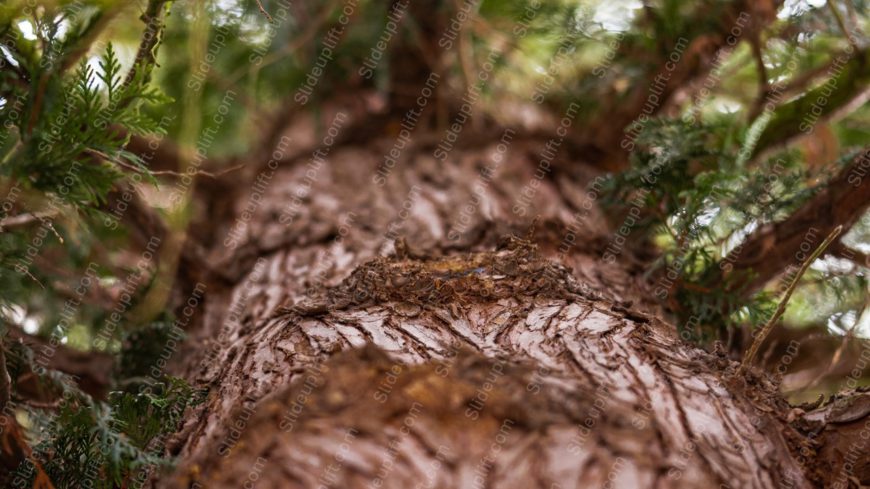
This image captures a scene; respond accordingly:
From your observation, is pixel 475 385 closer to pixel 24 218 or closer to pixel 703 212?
pixel 703 212

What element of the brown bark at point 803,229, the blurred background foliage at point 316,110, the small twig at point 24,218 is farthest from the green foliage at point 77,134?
the brown bark at point 803,229

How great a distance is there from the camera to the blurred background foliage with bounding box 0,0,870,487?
151 cm

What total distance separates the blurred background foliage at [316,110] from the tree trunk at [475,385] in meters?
0.26

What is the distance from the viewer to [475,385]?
1.12 m

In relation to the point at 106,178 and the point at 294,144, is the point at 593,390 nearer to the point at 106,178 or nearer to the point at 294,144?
the point at 106,178

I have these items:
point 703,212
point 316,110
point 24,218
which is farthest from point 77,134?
point 316,110

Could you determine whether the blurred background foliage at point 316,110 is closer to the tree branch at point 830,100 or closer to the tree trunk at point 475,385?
the tree branch at point 830,100

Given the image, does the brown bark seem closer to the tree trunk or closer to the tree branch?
the tree trunk

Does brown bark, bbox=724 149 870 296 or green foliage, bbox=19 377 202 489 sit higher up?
brown bark, bbox=724 149 870 296

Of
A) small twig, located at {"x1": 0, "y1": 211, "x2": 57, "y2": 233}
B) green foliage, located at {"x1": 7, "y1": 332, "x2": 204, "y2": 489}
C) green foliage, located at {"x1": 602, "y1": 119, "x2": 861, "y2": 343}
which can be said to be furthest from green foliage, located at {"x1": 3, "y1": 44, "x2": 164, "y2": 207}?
green foliage, located at {"x1": 602, "y1": 119, "x2": 861, "y2": 343}

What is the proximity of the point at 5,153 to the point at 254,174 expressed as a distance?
59.5 inches

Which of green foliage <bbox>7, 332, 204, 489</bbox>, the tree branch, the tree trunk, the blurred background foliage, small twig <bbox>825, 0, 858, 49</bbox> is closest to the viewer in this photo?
the tree trunk

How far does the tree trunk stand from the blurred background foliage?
0.26m

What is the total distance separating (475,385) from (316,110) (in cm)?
227
